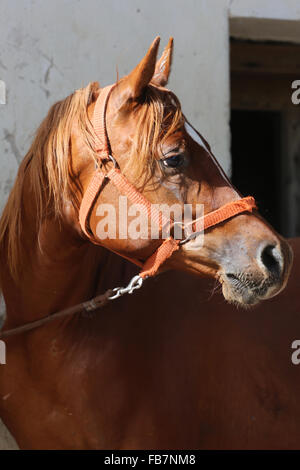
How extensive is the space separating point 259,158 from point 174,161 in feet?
16.9

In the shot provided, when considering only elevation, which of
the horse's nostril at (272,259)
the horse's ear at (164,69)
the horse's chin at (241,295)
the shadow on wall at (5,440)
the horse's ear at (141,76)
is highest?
the horse's ear at (164,69)

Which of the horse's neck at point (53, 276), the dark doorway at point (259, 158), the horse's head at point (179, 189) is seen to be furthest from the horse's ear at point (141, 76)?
the dark doorway at point (259, 158)

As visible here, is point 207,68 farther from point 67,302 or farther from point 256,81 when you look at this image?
point 256,81

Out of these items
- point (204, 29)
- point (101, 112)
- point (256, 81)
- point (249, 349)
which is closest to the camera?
point (101, 112)

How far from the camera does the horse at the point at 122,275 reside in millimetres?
1582

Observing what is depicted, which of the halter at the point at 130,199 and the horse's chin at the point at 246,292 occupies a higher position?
the halter at the point at 130,199

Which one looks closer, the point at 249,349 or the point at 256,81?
the point at 249,349

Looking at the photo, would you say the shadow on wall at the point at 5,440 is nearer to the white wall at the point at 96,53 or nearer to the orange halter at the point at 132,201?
the white wall at the point at 96,53

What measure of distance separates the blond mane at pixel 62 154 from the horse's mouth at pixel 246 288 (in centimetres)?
38

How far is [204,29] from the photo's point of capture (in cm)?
275

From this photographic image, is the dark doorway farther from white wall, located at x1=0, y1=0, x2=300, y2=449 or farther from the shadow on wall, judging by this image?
the shadow on wall

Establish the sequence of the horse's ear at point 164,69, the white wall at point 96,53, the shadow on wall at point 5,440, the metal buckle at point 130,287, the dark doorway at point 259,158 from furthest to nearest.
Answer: the dark doorway at point 259,158, the white wall at point 96,53, the shadow on wall at point 5,440, the horse's ear at point 164,69, the metal buckle at point 130,287

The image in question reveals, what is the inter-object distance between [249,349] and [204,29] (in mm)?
1637
